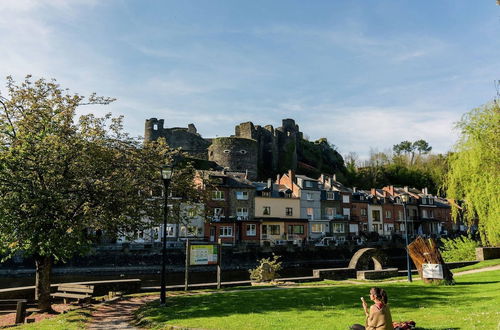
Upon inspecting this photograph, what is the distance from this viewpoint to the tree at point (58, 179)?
13281 mm

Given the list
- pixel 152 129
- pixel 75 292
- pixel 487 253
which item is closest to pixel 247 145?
pixel 152 129

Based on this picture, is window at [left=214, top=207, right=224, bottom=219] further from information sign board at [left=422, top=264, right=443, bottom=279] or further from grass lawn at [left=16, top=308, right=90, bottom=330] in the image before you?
grass lawn at [left=16, top=308, right=90, bottom=330]

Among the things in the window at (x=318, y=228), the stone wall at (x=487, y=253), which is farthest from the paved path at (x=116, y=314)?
the window at (x=318, y=228)

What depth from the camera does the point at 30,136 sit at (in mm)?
14062

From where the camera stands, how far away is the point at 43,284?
14625mm

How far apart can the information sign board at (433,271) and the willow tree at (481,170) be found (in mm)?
9270

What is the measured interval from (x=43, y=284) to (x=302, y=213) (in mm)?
50101

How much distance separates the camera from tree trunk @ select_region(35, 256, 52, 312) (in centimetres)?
1431

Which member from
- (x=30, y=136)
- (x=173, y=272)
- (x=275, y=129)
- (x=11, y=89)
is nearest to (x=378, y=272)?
(x=30, y=136)

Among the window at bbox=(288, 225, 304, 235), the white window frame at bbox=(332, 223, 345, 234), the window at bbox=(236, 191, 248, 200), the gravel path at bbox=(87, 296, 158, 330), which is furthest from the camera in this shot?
the white window frame at bbox=(332, 223, 345, 234)

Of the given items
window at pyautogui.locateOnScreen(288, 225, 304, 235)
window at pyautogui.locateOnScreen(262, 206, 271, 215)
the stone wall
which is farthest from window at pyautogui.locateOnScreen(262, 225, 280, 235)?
the stone wall

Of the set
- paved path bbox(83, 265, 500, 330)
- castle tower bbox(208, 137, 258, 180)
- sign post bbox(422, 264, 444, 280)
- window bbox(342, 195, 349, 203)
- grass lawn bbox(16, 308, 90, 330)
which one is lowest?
paved path bbox(83, 265, 500, 330)

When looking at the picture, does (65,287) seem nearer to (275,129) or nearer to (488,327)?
(488,327)

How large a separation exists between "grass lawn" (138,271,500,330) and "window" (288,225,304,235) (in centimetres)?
4237
